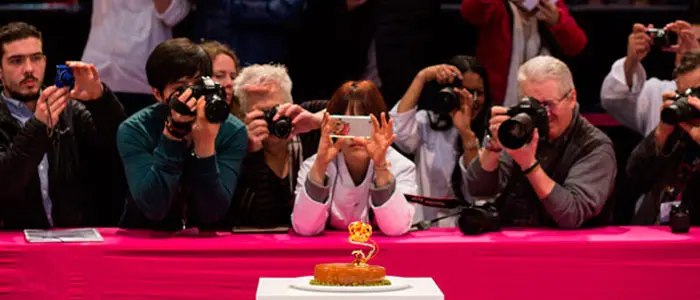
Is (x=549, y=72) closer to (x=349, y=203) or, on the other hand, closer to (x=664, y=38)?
(x=349, y=203)

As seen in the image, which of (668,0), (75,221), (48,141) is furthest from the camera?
(668,0)

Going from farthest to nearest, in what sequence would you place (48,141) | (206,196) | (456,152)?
1. (456,152)
2. (48,141)
3. (206,196)

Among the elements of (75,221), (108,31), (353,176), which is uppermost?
(108,31)

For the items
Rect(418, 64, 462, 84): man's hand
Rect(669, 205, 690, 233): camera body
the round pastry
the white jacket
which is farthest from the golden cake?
Rect(418, 64, 462, 84): man's hand

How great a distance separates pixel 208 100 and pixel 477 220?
99 cm

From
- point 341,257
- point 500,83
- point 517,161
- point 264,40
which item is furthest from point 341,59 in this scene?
point 341,257

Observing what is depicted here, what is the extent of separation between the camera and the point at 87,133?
177 inches

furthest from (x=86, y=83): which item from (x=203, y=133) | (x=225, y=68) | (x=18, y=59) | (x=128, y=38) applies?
(x=128, y=38)

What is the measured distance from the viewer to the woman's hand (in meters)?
3.86

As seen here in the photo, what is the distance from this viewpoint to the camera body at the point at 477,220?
12.6 ft

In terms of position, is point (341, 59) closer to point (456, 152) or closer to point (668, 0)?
point (456, 152)

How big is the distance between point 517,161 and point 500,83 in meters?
1.30

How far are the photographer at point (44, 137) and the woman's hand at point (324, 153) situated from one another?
94 centimetres

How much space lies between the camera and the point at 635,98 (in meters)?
5.26
